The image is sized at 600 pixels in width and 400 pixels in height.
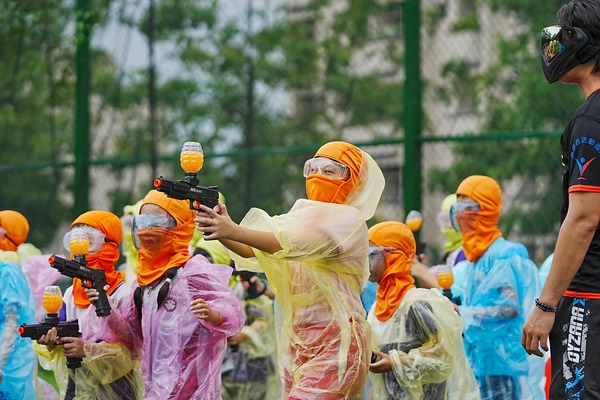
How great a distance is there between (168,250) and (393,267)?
1.21 m

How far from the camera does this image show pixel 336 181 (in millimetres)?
5434

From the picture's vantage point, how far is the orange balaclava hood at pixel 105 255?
6367 millimetres

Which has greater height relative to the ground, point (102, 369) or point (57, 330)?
point (57, 330)

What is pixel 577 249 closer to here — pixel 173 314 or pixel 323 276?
pixel 323 276

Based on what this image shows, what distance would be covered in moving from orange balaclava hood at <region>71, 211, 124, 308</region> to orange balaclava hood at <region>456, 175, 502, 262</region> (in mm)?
2203

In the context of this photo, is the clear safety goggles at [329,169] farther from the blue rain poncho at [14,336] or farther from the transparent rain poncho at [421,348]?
the blue rain poncho at [14,336]

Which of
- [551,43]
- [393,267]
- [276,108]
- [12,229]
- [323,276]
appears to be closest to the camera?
[551,43]

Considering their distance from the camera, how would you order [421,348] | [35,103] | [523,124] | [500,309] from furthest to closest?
[35,103]
[523,124]
[500,309]
[421,348]

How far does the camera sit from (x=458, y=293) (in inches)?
304

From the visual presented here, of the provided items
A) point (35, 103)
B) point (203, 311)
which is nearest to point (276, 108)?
point (35, 103)

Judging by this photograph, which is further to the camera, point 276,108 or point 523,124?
point 276,108

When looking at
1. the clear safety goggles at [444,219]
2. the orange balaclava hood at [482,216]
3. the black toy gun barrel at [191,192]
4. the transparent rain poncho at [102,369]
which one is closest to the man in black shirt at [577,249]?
the black toy gun barrel at [191,192]

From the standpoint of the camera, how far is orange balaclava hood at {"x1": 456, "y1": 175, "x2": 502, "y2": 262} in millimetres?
7184

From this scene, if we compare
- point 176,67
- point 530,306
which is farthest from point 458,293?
point 176,67
